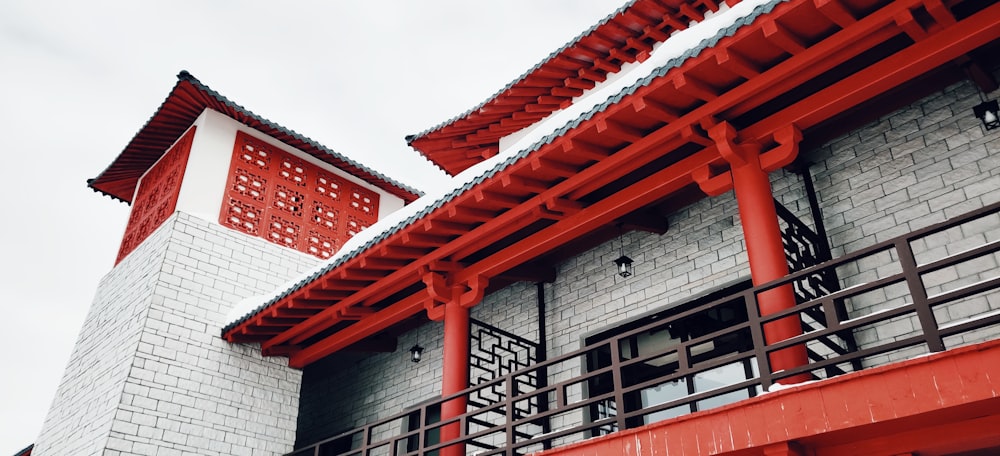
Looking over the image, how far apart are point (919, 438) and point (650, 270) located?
3.88 metres

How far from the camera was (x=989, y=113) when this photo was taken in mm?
6008

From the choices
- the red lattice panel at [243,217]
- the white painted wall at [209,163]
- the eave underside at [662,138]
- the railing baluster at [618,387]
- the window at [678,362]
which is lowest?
the railing baluster at [618,387]

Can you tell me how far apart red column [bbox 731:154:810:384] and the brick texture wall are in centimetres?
117

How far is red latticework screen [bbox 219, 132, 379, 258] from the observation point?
1150 centimetres

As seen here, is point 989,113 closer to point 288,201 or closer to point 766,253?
point 766,253

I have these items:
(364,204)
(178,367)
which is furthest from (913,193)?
(364,204)

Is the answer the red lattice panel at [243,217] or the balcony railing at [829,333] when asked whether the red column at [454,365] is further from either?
the red lattice panel at [243,217]

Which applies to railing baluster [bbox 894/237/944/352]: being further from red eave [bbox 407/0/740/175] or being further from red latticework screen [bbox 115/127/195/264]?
red latticework screen [bbox 115/127/195/264]

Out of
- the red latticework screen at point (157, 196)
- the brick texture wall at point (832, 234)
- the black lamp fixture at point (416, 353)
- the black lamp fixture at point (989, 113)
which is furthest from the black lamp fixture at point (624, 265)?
the red latticework screen at point (157, 196)

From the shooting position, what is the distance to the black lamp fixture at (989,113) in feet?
19.7

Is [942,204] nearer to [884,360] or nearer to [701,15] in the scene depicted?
[884,360]

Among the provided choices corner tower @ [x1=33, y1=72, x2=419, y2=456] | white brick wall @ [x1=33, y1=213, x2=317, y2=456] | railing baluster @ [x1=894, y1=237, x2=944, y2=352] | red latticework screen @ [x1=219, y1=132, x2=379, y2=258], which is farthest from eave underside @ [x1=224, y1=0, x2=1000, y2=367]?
red latticework screen @ [x1=219, y1=132, x2=379, y2=258]

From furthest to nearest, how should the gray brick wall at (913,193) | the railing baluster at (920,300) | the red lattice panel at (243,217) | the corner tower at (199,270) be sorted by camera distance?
the red lattice panel at (243,217), the corner tower at (199,270), the gray brick wall at (913,193), the railing baluster at (920,300)

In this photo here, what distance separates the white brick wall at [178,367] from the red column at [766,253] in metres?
6.84
